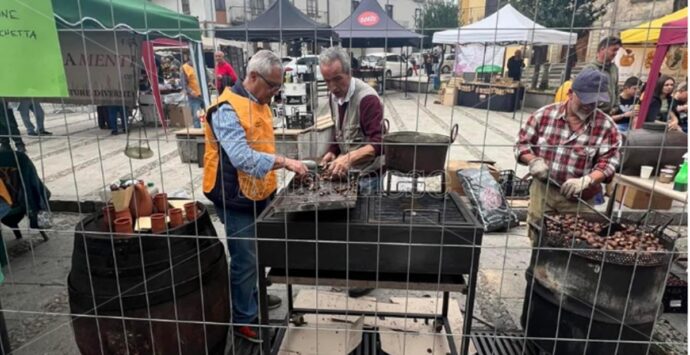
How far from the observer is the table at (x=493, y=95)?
1096 cm

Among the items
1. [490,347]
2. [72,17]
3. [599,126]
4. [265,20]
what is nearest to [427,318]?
[490,347]

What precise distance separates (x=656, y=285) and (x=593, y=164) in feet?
2.77

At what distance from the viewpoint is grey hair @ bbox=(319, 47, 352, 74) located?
7.61ft

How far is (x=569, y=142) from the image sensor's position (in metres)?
2.37

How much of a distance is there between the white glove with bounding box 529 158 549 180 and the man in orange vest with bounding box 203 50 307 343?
4.55ft

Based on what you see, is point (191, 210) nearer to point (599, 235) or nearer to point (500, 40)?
point (599, 235)

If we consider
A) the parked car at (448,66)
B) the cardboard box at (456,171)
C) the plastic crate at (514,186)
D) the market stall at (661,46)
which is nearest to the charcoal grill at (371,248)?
the parked car at (448,66)

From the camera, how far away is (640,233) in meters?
1.97

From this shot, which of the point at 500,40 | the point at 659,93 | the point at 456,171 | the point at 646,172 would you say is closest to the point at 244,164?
the point at 646,172

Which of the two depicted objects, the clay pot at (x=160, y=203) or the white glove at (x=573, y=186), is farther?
the white glove at (x=573, y=186)

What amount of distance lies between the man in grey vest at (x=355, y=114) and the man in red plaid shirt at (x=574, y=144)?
0.87 metres

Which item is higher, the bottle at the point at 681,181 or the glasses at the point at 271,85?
the glasses at the point at 271,85

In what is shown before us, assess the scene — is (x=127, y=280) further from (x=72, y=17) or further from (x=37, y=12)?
(x=72, y=17)

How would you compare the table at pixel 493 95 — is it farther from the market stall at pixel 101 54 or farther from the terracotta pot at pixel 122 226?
the terracotta pot at pixel 122 226
